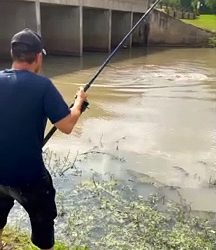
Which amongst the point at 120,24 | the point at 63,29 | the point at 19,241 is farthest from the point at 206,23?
the point at 19,241

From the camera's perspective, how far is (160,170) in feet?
24.3

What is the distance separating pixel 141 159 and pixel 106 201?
227cm

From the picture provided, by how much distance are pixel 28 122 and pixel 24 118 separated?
4 cm

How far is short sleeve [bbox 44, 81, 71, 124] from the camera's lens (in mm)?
3016

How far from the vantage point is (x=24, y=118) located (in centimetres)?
308

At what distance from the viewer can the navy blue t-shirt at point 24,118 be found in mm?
3020

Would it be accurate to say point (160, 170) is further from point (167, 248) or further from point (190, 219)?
point (167, 248)

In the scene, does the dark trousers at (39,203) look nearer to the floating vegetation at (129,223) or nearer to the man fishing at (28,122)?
the man fishing at (28,122)

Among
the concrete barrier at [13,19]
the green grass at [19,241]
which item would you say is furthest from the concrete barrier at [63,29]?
the green grass at [19,241]

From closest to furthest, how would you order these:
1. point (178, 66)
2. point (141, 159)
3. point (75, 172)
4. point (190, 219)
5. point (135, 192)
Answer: point (190, 219)
point (135, 192)
point (75, 172)
point (141, 159)
point (178, 66)

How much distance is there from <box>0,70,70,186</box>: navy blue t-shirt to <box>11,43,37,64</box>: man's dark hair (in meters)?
0.08

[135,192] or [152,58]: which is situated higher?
[135,192]

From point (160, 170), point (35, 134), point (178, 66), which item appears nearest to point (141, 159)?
point (160, 170)

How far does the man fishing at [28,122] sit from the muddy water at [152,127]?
330 centimetres
